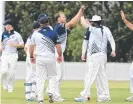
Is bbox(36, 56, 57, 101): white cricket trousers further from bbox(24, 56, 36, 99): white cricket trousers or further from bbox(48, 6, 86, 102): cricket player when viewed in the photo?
bbox(24, 56, 36, 99): white cricket trousers

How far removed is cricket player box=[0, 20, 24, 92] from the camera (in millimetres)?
19875

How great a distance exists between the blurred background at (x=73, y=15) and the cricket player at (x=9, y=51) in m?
24.5

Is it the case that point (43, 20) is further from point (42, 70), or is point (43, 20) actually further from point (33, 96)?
point (33, 96)

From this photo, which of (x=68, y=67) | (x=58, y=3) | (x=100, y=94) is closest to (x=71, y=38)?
(x=58, y=3)

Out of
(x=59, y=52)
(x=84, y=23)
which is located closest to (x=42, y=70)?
(x=59, y=52)

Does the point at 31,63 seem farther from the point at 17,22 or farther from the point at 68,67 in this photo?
the point at 17,22

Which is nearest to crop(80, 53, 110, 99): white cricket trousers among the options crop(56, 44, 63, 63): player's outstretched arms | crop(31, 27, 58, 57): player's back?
crop(56, 44, 63, 63): player's outstretched arms

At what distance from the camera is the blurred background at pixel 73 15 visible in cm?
4584

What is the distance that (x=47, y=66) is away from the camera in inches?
580

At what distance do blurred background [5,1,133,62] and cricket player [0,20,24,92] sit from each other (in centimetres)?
2454

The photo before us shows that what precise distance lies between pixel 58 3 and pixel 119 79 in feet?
41.4

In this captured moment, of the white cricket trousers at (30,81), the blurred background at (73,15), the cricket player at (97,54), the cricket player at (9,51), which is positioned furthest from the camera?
the blurred background at (73,15)

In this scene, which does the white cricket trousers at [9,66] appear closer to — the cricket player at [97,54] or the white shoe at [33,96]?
the white shoe at [33,96]

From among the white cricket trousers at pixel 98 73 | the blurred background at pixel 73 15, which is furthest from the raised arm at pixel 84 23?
the blurred background at pixel 73 15
